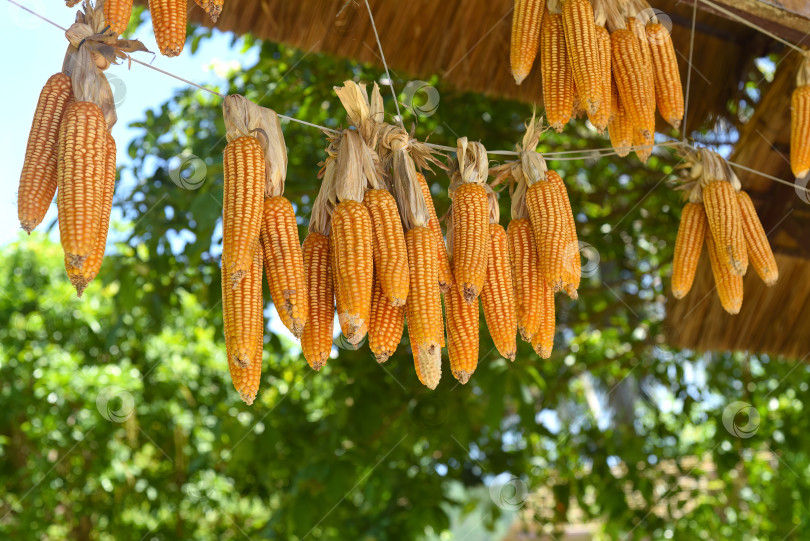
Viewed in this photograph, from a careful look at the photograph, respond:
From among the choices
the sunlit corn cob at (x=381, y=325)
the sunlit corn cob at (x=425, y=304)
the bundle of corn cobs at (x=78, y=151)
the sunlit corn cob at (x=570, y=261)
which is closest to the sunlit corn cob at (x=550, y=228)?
the sunlit corn cob at (x=570, y=261)

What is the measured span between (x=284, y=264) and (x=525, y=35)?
1.25 meters

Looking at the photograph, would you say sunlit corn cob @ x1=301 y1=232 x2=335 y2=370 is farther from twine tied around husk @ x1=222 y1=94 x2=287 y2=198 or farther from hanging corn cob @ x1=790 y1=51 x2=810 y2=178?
hanging corn cob @ x1=790 y1=51 x2=810 y2=178

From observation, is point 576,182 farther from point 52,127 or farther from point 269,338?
point 52,127

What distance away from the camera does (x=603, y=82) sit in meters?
2.34

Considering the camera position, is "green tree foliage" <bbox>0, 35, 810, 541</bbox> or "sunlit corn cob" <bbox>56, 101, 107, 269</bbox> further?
"green tree foliage" <bbox>0, 35, 810, 541</bbox>

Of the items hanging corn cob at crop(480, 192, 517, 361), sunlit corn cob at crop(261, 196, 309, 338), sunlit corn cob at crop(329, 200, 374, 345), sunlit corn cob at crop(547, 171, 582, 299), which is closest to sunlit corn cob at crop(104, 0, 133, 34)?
sunlit corn cob at crop(261, 196, 309, 338)

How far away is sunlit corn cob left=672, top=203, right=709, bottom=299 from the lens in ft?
8.90

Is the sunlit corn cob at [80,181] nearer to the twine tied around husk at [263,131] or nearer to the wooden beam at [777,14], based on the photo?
the twine tied around husk at [263,131]

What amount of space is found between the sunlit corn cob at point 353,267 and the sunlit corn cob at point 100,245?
1.68 feet

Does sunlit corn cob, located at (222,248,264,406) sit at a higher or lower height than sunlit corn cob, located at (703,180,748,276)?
higher

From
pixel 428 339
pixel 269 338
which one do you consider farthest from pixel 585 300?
pixel 428 339

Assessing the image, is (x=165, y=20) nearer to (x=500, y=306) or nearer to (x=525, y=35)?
(x=500, y=306)

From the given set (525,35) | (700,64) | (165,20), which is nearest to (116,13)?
(165,20)

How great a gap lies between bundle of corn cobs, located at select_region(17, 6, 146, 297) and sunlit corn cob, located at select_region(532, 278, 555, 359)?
46.7 inches
